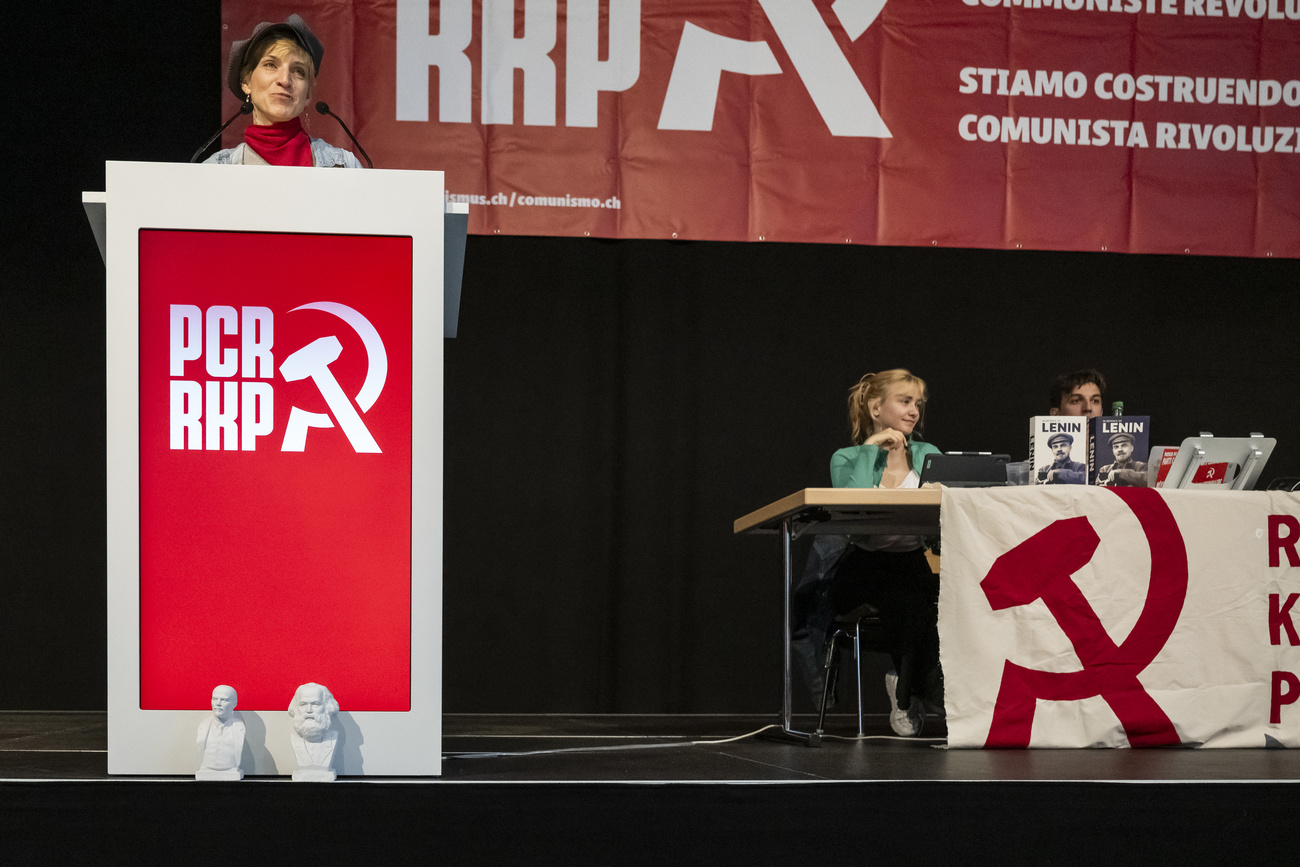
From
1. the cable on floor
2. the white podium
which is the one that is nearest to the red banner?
the cable on floor

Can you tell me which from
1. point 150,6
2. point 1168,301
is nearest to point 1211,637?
point 1168,301

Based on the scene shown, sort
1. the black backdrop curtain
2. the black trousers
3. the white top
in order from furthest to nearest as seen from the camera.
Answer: the black backdrop curtain
the white top
the black trousers

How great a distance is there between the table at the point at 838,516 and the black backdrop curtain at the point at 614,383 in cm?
129

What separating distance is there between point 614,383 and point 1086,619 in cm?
223

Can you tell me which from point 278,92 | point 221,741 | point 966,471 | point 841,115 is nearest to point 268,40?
point 278,92

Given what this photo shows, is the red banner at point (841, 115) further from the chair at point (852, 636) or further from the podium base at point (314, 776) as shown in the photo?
the podium base at point (314, 776)

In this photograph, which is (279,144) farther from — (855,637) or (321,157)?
(855,637)

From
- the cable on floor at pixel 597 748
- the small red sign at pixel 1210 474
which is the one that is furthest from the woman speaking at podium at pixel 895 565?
the small red sign at pixel 1210 474

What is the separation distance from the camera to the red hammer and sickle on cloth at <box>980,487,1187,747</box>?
2.88m

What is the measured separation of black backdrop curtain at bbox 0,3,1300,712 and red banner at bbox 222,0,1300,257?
0.32 metres

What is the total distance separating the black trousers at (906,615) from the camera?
3.42m

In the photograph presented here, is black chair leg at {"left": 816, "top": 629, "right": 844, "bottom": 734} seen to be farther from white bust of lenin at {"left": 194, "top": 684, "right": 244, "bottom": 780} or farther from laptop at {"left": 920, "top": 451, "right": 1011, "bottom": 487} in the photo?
white bust of lenin at {"left": 194, "top": 684, "right": 244, "bottom": 780}

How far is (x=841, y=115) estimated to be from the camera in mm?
4492

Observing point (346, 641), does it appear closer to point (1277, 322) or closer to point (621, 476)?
point (621, 476)
